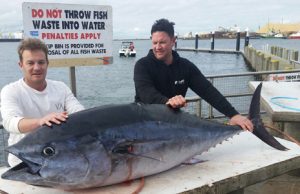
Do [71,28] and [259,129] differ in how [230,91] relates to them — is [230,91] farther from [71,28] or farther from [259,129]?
[259,129]

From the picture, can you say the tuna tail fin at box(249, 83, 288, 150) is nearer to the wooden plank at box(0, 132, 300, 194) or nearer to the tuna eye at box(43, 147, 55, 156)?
the wooden plank at box(0, 132, 300, 194)

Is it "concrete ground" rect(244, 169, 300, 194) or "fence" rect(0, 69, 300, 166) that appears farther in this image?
"fence" rect(0, 69, 300, 166)

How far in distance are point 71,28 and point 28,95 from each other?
7.93 ft

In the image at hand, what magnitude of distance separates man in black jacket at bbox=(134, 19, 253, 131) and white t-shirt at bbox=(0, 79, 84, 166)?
2.35ft

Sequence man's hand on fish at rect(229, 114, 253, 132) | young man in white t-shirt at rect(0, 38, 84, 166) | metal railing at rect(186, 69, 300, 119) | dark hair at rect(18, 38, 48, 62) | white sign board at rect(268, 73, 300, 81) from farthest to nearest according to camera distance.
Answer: white sign board at rect(268, 73, 300, 81) → metal railing at rect(186, 69, 300, 119) → man's hand on fish at rect(229, 114, 253, 132) → dark hair at rect(18, 38, 48, 62) → young man in white t-shirt at rect(0, 38, 84, 166)

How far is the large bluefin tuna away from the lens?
2.31 metres

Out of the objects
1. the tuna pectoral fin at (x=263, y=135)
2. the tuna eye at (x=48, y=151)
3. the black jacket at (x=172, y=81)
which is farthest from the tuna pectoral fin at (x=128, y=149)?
the tuna pectoral fin at (x=263, y=135)

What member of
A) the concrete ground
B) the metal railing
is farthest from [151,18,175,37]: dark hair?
the metal railing

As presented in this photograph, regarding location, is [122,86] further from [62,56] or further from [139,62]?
[139,62]

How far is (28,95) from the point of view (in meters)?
3.12

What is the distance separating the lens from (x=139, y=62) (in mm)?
3791

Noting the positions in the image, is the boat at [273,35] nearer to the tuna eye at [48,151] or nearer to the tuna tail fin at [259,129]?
the tuna tail fin at [259,129]

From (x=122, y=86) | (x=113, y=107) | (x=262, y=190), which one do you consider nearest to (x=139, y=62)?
(x=113, y=107)

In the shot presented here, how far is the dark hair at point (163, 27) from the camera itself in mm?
3703
